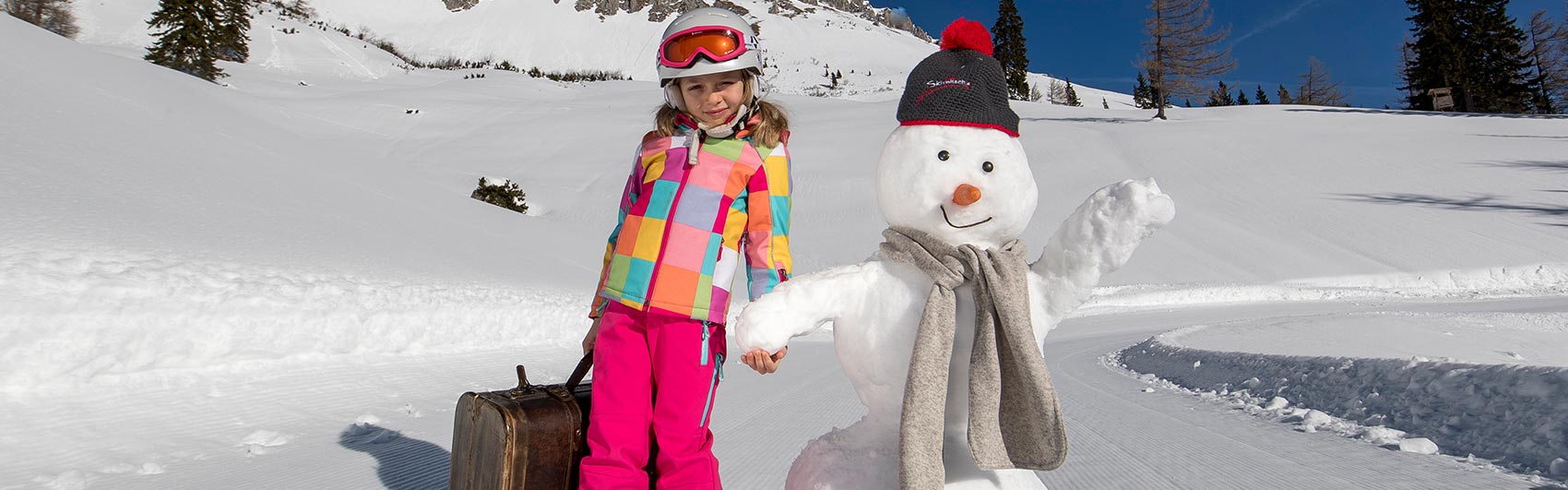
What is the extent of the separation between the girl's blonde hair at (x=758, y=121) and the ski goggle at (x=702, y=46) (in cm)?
9

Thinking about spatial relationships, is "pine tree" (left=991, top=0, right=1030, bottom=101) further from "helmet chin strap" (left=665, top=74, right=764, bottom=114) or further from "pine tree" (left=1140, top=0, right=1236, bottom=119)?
"helmet chin strap" (left=665, top=74, right=764, bottom=114)

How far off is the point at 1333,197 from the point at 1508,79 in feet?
109

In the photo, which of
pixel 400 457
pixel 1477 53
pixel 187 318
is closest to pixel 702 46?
pixel 400 457

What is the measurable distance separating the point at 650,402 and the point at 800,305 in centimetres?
53

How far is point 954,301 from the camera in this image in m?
1.69

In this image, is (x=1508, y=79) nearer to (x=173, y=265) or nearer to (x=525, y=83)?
(x=525, y=83)

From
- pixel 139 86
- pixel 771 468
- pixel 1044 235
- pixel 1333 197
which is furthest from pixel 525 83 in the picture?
pixel 771 468

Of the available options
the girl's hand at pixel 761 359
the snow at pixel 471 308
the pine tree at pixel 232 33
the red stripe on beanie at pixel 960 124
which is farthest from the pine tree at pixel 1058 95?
the girl's hand at pixel 761 359

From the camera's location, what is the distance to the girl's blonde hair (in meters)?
2.20

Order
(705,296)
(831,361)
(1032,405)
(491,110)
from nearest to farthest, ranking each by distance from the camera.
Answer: (1032,405) → (705,296) → (831,361) → (491,110)

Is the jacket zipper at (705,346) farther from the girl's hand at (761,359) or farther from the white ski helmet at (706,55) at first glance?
the white ski helmet at (706,55)

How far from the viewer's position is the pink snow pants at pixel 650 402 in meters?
1.94

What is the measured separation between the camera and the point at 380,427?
3379 mm

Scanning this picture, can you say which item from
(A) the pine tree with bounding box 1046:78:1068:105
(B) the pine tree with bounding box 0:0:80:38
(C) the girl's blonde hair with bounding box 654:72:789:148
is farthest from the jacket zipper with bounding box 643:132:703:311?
(A) the pine tree with bounding box 1046:78:1068:105
